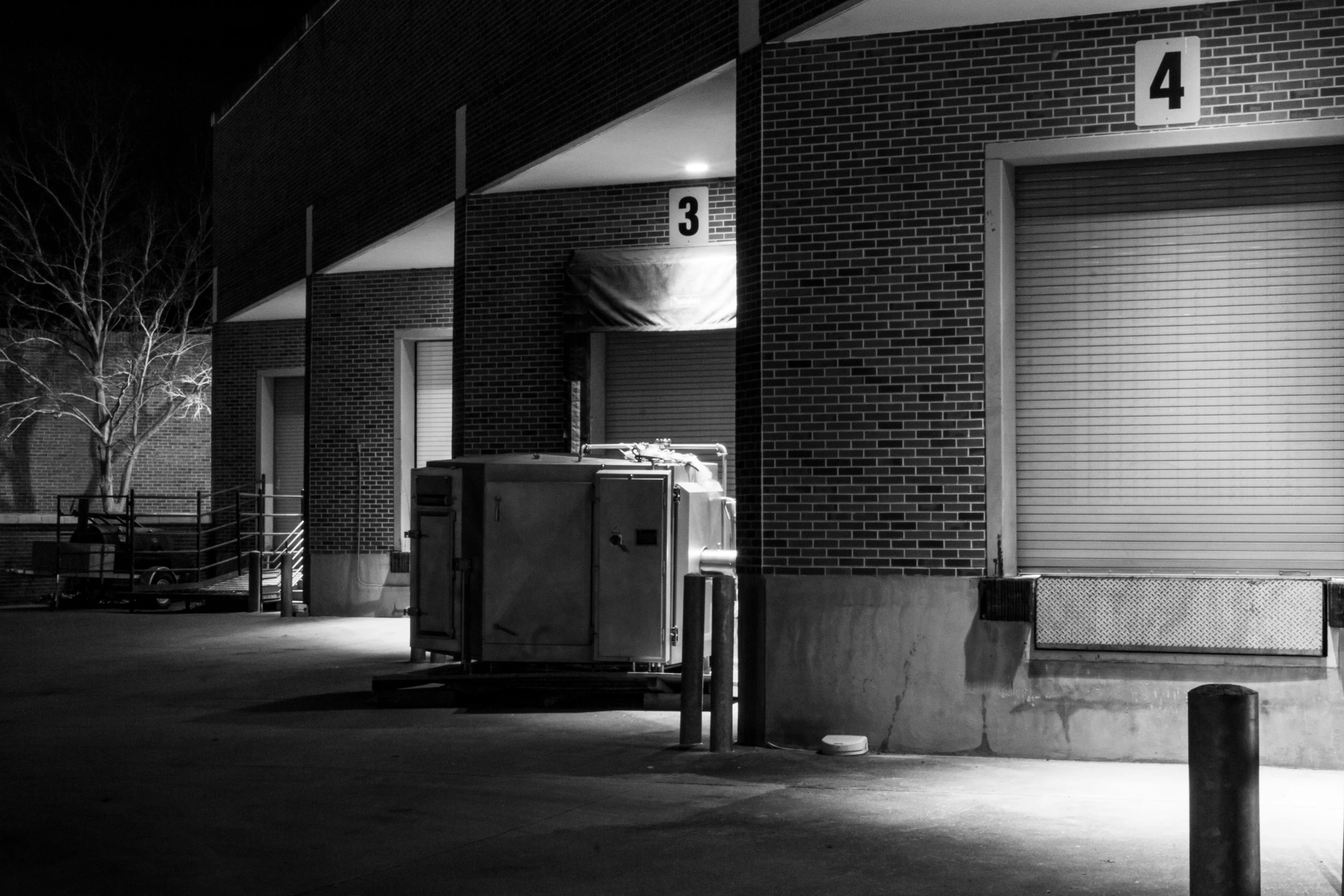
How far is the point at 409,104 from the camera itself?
1981 centimetres

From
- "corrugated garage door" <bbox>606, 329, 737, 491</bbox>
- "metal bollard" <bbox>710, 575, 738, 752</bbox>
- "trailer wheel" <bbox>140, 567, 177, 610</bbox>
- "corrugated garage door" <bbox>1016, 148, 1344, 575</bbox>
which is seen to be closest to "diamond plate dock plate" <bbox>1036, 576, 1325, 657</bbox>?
"corrugated garage door" <bbox>1016, 148, 1344, 575</bbox>

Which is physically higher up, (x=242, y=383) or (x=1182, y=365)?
(x=242, y=383)

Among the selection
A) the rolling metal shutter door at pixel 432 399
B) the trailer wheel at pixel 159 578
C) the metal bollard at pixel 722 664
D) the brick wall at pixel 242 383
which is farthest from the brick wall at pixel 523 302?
the trailer wheel at pixel 159 578

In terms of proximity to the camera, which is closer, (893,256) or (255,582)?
(893,256)

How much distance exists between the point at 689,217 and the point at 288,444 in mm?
15399

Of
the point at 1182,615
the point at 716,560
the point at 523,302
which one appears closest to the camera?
the point at 1182,615

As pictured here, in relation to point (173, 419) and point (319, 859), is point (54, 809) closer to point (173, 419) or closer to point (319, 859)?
point (319, 859)

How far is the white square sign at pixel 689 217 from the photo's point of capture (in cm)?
1639

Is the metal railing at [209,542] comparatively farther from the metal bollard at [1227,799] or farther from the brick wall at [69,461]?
the metal bollard at [1227,799]

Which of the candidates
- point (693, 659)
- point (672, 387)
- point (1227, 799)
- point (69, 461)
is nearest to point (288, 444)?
point (69, 461)

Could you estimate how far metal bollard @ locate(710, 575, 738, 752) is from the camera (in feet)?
32.5

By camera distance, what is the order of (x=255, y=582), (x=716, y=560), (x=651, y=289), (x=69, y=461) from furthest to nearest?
(x=69, y=461)
(x=255, y=582)
(x=651, y=289)
(x=716, y=560)

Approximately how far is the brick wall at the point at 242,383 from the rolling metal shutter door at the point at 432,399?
696 cm

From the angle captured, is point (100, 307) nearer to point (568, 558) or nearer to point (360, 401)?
point (360, 401)
